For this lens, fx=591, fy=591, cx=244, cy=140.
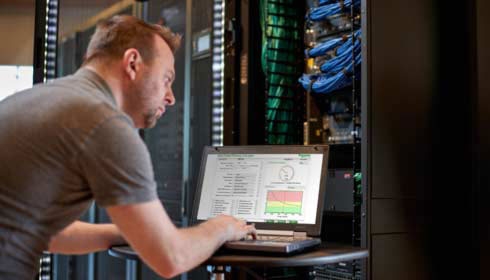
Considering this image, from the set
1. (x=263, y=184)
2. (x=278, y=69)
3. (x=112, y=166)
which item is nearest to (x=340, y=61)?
(x=278, y=69)

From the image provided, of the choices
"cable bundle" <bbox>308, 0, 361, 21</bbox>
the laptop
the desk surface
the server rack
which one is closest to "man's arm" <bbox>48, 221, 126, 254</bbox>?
the desk surface

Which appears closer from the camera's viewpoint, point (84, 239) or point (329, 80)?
point (84, 239)

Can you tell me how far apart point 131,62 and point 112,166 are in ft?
1.00

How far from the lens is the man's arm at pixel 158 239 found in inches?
46.8

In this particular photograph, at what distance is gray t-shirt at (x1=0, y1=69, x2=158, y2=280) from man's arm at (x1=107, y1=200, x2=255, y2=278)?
0.08 feet

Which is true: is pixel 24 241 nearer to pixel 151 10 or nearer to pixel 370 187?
pixel 370 187

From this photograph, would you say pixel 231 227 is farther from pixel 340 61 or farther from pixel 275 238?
pixel 340 61

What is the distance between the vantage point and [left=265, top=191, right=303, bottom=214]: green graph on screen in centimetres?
174

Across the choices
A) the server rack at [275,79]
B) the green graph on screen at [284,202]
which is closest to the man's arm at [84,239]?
the green graph on screen at [284,202]

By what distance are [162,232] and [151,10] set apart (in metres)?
2.12

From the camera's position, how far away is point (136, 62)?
1381 mm

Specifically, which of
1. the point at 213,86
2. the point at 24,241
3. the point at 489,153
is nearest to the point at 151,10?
the point at 213,86

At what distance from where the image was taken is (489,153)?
6.36 feet

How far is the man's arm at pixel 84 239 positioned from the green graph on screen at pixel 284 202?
461 millimetres
